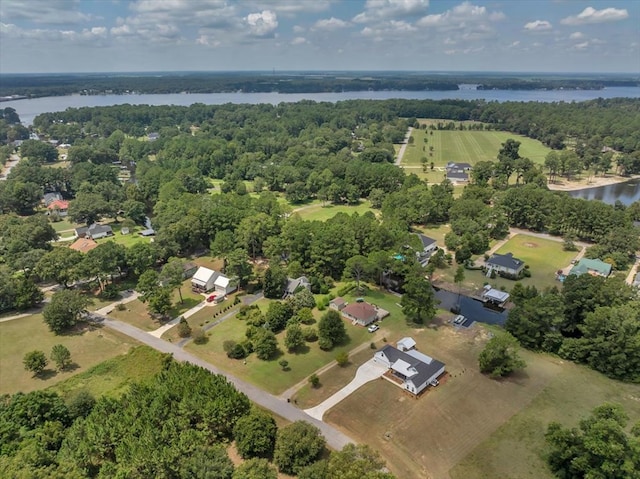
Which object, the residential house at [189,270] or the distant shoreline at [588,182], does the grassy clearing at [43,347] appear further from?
the distant shoreline at [588,182]

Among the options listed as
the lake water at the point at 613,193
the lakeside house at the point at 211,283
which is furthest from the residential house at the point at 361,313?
the lake water at the point at 613,193

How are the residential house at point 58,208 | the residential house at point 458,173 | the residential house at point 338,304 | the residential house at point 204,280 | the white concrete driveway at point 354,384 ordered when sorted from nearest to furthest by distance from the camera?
the white concrete driveway at point 354,384 < the residential house at point 338,304 < the residential house at point 204,280 < the residential house at point 58,208 < the residential house at point 458,173

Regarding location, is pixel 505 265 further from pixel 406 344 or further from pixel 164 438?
pixel 164 438

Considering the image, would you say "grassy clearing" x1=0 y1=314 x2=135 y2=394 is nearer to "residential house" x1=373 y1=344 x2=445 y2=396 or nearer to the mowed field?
the mowed field

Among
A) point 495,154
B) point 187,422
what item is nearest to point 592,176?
point 495,154

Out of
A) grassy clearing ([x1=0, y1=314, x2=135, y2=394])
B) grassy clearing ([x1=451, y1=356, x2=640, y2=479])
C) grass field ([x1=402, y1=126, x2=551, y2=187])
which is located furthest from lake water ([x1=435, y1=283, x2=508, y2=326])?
grass field ([x1=402, y1=126, x2=551, y2=187])
